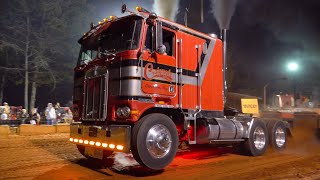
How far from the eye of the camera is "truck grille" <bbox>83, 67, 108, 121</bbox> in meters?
7.66

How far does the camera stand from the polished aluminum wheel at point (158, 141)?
7.16 meters

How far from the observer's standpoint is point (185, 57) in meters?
8.66

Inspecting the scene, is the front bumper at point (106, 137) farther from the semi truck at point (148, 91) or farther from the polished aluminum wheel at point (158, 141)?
the polished aluminum wheel at point (158, 141)

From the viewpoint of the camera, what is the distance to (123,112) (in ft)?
23.6

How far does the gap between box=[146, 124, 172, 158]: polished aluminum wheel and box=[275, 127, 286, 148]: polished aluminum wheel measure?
5.38 meters

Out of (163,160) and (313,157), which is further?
(313,157)

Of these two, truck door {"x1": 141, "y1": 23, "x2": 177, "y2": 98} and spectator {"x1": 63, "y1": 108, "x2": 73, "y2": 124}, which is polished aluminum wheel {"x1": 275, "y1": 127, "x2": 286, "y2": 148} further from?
spectator {"x1": 63, "y1": 108, "x2": 73, "y2": 124}

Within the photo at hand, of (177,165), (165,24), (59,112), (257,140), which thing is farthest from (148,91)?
(59,112)

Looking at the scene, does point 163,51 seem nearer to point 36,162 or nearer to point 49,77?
point 36,162

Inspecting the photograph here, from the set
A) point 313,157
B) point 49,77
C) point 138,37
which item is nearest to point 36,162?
point 138,37

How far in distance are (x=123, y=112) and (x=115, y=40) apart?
1888mm

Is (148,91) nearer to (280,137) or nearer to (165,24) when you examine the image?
(165,24)

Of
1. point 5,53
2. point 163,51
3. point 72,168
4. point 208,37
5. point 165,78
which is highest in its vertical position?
point 5,53

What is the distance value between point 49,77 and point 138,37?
26.3 metres
